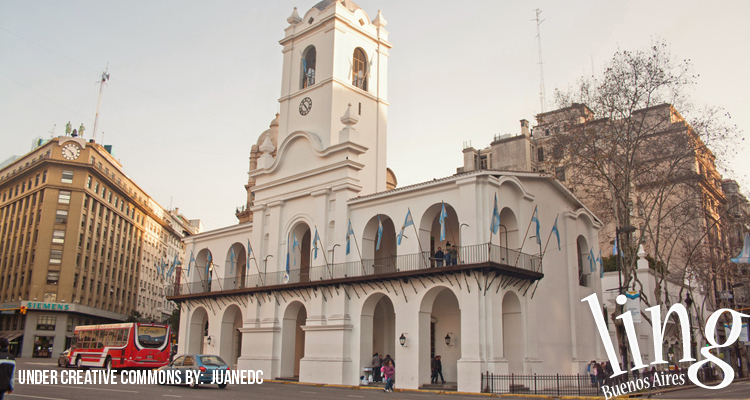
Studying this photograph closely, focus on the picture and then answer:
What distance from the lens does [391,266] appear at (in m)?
29.9

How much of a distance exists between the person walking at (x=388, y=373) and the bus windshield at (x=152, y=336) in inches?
456

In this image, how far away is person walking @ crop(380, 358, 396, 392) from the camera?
967 inches

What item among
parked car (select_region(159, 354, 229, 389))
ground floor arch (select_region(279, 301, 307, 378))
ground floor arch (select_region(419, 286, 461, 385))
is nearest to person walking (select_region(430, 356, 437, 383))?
ground floor arch (select_region(419, 286, 461, 385))

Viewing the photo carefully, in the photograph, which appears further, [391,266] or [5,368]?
[391,266]

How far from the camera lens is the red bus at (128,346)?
94.1 feet

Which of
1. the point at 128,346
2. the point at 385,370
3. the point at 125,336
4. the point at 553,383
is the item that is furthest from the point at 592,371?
the point at 125,336

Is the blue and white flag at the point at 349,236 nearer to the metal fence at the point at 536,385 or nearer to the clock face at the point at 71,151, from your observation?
the metal fence at the point at 536,385

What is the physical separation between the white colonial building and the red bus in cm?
473

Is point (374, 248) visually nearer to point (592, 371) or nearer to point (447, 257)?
point (447, 257)

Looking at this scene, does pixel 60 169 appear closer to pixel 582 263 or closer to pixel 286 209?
pixel 286 209

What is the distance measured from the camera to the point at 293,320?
32031 mm

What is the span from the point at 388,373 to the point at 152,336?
40.4ft

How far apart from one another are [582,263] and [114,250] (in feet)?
184

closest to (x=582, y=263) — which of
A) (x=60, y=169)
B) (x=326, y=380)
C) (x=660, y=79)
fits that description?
(x=660, y=79)
